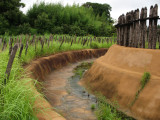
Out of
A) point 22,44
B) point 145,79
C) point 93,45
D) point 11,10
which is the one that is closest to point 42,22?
point 11,10

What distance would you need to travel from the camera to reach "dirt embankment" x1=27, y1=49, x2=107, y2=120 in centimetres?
238

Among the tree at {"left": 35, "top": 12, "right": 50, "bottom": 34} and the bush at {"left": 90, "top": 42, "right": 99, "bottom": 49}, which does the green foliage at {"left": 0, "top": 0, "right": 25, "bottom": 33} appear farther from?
the bush at {"left": 90, "top": 42, "right": 99, "bottom": 49}

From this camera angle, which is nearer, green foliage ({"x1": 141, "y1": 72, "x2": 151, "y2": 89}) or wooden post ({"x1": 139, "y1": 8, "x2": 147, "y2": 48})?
green foliage ({"x1": 141, "y1": 72, "x2": 151, "y2": 89})

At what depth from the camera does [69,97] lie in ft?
13.9

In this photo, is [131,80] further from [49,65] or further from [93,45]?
[93,45]

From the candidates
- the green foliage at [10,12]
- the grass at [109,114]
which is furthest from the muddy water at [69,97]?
the green foliage at [10,12]

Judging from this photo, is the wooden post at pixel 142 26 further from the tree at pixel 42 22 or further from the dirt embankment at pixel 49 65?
the tree at pixel 42 22

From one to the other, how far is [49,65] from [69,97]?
103 inches

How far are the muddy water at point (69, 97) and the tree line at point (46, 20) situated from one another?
11.6 meters

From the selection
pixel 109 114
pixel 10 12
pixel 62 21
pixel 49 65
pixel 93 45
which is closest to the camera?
pixel 109 114

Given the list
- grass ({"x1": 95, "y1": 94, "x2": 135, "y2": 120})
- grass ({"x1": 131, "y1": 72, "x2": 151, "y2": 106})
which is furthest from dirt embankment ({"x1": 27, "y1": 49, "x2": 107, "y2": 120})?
grass ({"x1": 131, "y1": 72, "x2": 151, "y2": 106})

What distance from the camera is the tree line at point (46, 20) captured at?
16.5 metres

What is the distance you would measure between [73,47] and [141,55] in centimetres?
604

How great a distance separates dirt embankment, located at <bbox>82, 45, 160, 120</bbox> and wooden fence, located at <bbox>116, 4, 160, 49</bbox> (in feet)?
1.04
